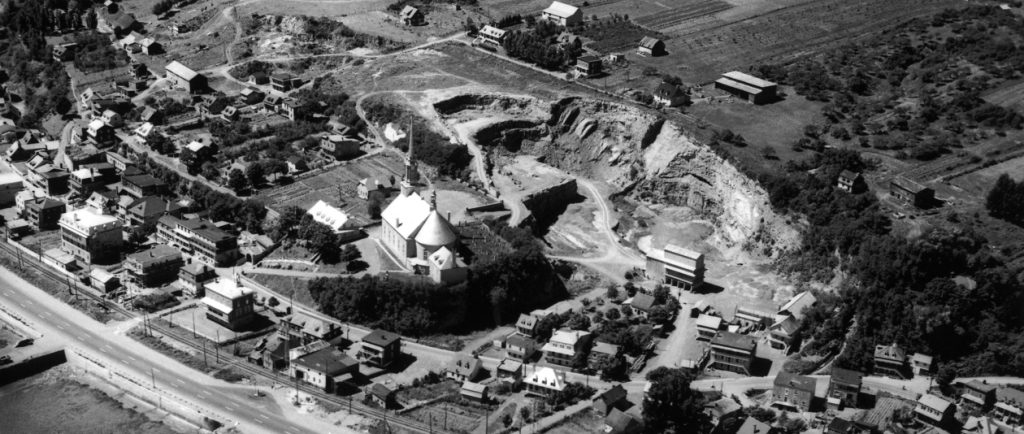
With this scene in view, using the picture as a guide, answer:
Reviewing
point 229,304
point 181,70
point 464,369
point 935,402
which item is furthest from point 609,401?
point 181,70

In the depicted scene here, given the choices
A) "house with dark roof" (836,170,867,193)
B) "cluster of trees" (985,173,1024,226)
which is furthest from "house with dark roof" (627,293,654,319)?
"cluster of trees" (985,173,1024,226)

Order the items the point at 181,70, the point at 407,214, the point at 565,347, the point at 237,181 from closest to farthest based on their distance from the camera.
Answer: the point at 565,347, the point at 407,214, the point at 237,181, the point at 181,70

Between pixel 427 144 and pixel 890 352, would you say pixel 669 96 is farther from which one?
pixel 890 352

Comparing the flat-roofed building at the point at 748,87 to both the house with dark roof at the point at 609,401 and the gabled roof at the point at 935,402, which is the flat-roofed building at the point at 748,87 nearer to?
the gabled roof at the point at 935,402

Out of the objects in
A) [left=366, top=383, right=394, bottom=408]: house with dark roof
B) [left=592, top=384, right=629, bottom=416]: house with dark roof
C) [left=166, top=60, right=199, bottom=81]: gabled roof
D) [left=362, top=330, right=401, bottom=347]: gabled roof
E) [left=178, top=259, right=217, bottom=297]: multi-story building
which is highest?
[left=592, top=384, right=629, bottom=416]: house with dark roof

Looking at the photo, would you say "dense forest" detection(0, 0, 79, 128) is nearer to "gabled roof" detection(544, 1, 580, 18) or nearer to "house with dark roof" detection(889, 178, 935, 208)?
"gabled roof" detection(544, 1, 580, 18)

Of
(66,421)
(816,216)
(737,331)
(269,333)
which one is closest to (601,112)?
(816,216)

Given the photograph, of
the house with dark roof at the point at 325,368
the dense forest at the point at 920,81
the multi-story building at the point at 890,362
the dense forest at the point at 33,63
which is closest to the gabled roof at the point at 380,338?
the house with dark roof at the point at 325,368
